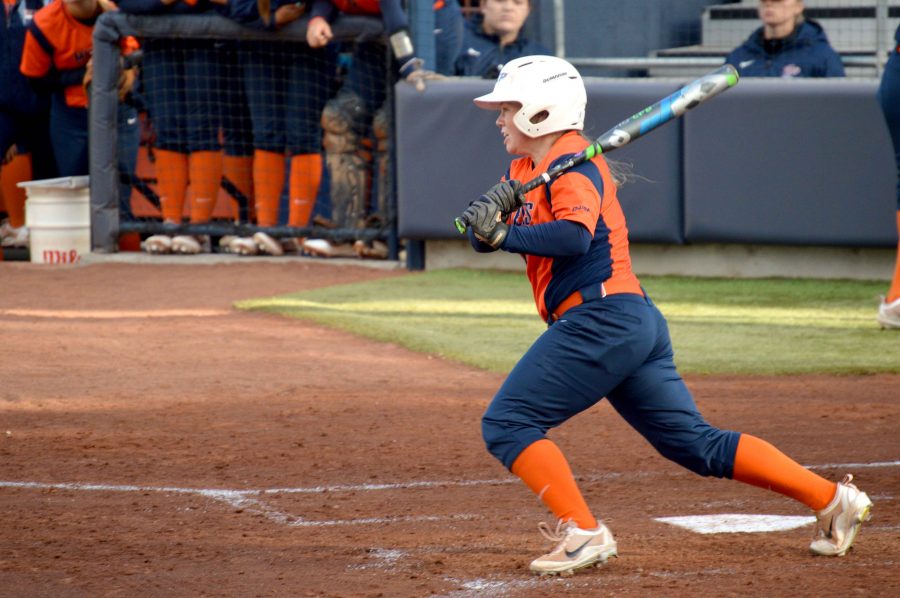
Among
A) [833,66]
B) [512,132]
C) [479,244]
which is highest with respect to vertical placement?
[833,66]

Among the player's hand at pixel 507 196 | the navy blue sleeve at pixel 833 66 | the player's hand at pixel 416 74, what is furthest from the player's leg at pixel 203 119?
the player's hand at pixel 507 196

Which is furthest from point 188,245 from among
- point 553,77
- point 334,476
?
point 553,77

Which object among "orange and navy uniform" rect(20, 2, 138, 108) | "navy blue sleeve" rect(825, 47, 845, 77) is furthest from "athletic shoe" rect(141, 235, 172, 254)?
"navy blue sleeve" rect(825, 47, 845, 77)

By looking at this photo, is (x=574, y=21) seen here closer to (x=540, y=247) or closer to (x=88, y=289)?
(x=88, y=289)

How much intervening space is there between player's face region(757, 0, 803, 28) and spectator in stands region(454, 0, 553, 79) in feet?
5.58

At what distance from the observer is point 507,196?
383 centimetres

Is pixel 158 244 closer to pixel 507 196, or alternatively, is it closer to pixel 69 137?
pixel 69 137

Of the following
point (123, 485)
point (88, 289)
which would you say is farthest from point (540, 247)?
point (88, 289)

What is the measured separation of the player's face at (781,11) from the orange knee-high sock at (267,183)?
4092 mm

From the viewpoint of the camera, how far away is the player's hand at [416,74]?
35.0 ft

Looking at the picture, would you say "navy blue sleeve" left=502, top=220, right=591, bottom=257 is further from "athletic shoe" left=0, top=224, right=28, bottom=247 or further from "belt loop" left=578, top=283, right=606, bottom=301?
"athletic shoe" left=0, top=224, right=28, bottom=247

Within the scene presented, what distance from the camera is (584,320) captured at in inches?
152

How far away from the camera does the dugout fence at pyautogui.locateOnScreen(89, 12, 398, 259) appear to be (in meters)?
11.0

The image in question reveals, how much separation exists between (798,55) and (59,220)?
6.39 metres
